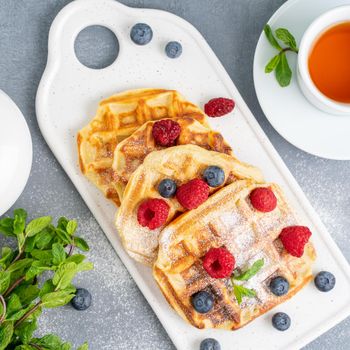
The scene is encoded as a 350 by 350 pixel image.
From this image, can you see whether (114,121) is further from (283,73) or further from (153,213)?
(283,73)

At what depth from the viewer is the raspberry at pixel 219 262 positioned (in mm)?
1988

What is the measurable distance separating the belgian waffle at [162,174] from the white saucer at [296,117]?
0.79ft

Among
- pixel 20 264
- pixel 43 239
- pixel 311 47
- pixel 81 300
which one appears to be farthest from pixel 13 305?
pixel 311 47

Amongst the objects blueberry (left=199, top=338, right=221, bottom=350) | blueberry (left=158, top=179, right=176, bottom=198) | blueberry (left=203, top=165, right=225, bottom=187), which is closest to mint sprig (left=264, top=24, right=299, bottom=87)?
blueberry (left=203, top=165, right=225, bottom=187)

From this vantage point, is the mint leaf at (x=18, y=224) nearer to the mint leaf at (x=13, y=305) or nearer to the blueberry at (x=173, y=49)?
the mint leaf at (x=13, y=305)

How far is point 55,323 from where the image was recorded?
7.43 feet

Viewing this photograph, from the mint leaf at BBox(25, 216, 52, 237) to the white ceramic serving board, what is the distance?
0.24 metres

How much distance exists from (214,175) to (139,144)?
10.2 inches

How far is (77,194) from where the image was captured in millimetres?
2240

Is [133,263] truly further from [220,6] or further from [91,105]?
[220,6]

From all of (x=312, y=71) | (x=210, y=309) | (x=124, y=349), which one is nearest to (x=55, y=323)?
(x=124, y=349)

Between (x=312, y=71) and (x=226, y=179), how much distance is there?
430 mm

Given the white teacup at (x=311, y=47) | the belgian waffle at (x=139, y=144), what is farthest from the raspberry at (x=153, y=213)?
the white teacup at (x=311, y=47)

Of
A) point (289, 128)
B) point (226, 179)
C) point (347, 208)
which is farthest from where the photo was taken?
point (347, 208)
